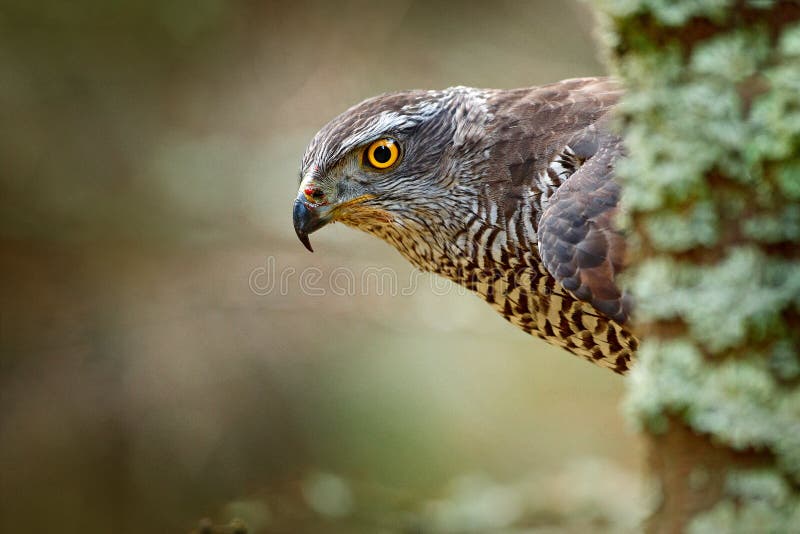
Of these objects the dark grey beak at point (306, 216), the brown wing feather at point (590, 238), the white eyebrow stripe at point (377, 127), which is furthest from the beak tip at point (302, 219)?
the brown wing feather at point (590, 238)

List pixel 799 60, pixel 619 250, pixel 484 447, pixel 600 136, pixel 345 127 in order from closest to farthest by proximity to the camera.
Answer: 1. pixel 799 60
2. pixel 619 250
3. pixel 600 136
4. pixel 345 127
5. pixel 484 447

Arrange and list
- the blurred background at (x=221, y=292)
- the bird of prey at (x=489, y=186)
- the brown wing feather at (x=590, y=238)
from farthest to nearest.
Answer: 1. the blurred background at (x=221, y=292)
2. the bird of prey at (x=489, y=186)
3. the brown wing feather at (x=590, y=238)

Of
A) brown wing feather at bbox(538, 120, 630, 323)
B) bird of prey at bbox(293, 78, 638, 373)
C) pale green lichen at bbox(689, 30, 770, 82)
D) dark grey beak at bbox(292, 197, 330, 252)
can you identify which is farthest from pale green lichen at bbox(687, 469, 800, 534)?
dark grey beak at bbox(292, 197, 330, 252)

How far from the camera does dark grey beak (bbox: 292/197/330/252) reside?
128 inches

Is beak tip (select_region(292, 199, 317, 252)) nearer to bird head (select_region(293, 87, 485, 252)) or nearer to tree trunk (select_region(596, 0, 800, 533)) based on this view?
bird head (select_region(293, 87, 485, 252))

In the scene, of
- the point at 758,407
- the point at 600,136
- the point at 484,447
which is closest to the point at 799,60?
the point at 758,407

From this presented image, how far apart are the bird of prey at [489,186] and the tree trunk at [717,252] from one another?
1.47 m

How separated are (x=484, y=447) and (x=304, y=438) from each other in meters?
1.51

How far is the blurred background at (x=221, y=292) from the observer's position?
6.90 m

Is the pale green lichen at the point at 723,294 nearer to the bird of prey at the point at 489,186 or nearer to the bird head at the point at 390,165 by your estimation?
the bird of prey at the point at 489,186

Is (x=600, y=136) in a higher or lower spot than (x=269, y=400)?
lower

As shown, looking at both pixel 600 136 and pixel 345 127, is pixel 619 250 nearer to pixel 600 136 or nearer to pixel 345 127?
pixel 600 136

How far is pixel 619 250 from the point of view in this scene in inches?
99.8

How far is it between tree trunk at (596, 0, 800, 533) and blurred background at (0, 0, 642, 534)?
559 centimetres
